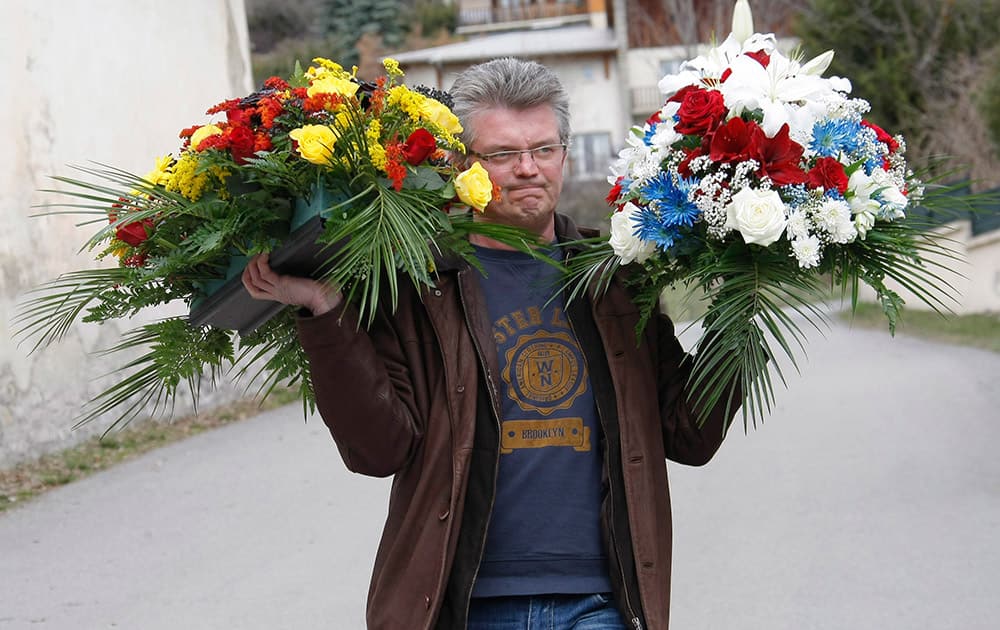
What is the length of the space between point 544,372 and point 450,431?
0.28 m

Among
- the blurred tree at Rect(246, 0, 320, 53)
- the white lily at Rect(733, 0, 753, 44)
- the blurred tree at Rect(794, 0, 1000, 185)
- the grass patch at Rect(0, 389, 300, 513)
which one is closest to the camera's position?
the white lily at Rect(733, 0, 753, 44)

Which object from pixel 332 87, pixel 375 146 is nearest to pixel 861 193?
pixel 375 146

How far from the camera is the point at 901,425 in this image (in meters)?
10.6

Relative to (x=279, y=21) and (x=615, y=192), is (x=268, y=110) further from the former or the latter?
(x=279, y=21)

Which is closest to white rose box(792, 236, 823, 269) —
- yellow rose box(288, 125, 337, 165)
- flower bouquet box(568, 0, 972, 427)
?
flower bouquet box(568, 0, 972, 427)

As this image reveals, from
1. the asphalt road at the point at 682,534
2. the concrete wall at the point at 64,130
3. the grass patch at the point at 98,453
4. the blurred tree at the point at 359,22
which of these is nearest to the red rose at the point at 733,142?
the asphalt road at the point at 682,534

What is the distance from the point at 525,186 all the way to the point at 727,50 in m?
0.63

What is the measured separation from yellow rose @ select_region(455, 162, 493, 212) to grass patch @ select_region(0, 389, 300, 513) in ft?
16.6

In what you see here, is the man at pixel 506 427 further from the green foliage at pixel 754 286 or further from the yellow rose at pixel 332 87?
the yellow rose at pixel 332 87

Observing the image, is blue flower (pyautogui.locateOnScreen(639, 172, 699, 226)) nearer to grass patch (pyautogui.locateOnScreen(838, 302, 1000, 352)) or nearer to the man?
the man

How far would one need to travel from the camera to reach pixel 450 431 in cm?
286

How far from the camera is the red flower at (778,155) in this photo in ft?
9.23

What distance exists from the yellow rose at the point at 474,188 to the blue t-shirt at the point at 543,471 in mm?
346

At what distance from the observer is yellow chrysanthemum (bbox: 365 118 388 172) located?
267 cm
